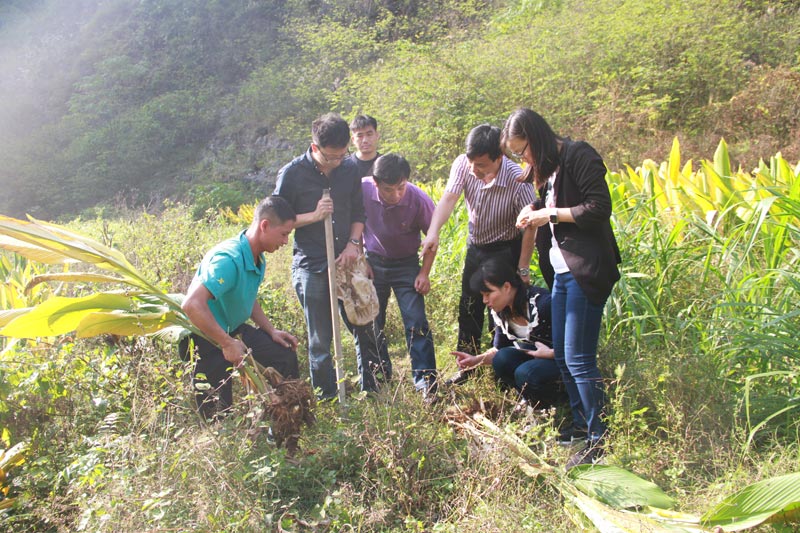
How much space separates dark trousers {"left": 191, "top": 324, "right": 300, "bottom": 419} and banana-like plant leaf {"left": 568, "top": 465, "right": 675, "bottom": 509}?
1525 mm

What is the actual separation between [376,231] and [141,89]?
24187mm

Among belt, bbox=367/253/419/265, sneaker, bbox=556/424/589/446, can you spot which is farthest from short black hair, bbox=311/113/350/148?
sneaker, bbox=556/424/589/446

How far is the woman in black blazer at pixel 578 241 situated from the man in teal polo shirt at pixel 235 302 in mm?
1263

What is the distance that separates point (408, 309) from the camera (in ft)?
12.9

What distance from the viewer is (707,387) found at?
296 cm

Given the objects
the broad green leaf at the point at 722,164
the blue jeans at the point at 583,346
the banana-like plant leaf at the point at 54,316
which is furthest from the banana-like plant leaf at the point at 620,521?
the broad green leaf at the point at 722,164

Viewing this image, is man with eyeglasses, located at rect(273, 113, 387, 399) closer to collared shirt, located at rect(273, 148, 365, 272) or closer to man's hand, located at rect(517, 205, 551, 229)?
collared shirt, located at rect(273, 148, 365, 272)

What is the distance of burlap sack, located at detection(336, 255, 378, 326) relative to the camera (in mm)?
3770

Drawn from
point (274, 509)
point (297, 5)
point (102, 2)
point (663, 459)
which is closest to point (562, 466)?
point (663, 459)

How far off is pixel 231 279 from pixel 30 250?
0.89 metres

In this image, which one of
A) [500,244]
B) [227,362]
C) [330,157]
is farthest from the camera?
[500,244]

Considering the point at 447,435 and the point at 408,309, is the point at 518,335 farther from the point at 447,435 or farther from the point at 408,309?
the point at 447,435

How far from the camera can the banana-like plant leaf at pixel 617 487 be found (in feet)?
7.72

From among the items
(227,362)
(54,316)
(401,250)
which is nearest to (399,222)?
(401,250)
